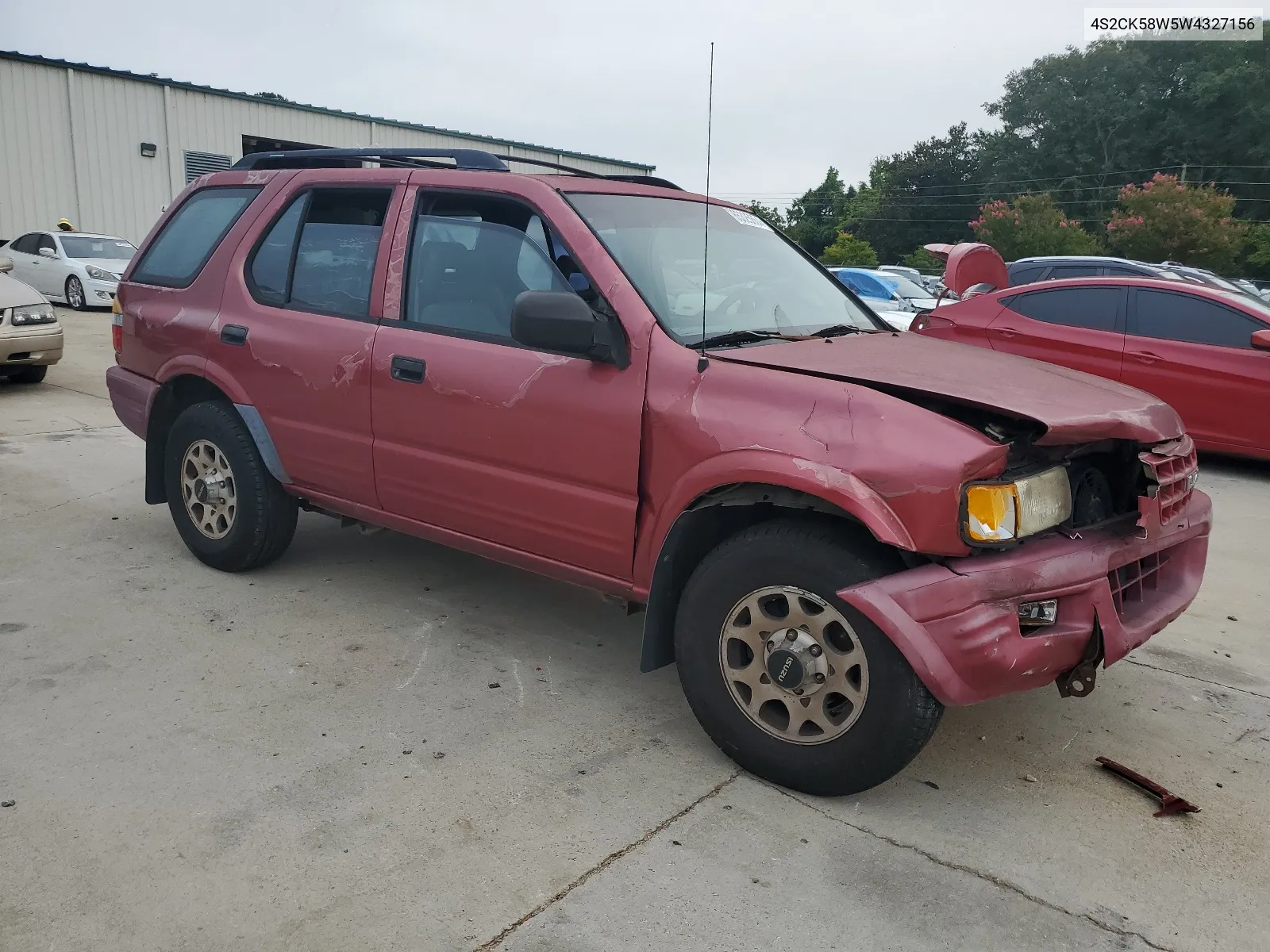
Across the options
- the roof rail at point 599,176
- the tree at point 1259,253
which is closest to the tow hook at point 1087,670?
the roof rail at point 599,176

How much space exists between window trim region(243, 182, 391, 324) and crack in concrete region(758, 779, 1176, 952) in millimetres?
2414

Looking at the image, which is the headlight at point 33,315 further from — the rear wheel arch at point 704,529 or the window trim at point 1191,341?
the window trim at point 1191,341

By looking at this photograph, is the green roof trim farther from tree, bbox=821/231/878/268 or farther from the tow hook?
the tow hook

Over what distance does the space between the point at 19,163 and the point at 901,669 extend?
23.5 meters

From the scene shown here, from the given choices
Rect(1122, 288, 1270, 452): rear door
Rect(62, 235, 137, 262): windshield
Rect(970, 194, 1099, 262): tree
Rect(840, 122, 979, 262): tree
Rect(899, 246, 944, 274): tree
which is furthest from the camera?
Rect(840, 122, 979, 262): tree

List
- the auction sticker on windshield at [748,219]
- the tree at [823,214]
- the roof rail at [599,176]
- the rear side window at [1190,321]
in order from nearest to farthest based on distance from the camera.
Result: the roof rail at [599,176] < the auction sticker on windshield at [748,219] < the rear side window at [1190,321] < the tree at [823,214]

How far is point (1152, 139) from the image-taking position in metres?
53.4

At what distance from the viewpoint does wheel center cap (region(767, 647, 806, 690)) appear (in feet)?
9.52

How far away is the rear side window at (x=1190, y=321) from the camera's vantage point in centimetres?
767

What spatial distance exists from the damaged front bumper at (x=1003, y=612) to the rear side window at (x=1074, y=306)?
5.78 meters

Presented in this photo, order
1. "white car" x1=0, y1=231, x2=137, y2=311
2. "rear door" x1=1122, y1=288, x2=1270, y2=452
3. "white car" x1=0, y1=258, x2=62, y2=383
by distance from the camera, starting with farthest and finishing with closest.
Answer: "white car" x1=0, y1=231, x2=137, y2=311 → "white car" x1=0, y1=258, x2=62, y2=383 → "rear door" x1=1122, y1=288, x2=1270, y2=452

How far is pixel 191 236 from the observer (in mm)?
4820

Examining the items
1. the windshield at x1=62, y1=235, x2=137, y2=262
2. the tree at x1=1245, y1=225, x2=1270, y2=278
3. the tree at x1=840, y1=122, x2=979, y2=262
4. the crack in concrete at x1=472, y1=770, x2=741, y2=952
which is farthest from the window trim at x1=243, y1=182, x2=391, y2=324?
the tree at x1=840, y1=122, x2=979, y2=262

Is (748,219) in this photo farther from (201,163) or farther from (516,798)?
(201,163)
